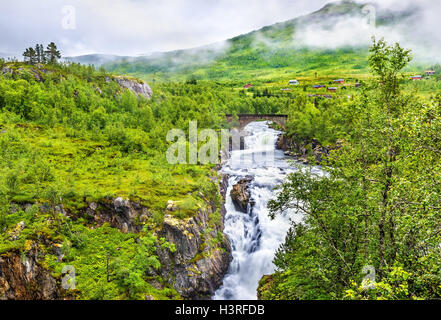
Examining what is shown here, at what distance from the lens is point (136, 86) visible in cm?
6781

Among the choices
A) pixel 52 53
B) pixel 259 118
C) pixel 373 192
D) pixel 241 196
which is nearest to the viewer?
pixel 373 192

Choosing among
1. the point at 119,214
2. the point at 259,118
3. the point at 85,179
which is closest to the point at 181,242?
the point at 119,214

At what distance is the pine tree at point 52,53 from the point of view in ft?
229

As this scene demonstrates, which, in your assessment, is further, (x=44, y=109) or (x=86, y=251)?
(x=44, y=109)

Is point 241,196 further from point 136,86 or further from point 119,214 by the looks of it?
point 136,86

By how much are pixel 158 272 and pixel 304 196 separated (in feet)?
45.6

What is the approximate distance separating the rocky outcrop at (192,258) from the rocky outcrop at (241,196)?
30.1 feet

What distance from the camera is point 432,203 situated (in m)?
8.20

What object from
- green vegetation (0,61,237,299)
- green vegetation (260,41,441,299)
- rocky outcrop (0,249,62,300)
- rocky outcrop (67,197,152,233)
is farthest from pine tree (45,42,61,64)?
green vegetation (260,41,441,299)

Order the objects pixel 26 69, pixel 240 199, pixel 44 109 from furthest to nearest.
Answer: pixel 26 69
pixel 44 109
pixel 240 199

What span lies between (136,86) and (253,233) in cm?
5281

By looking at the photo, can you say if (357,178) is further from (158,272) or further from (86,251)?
(86,251)

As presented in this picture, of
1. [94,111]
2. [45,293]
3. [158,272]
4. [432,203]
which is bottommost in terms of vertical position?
[158,272]

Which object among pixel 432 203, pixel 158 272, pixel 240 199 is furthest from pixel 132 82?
pixel 432 203
